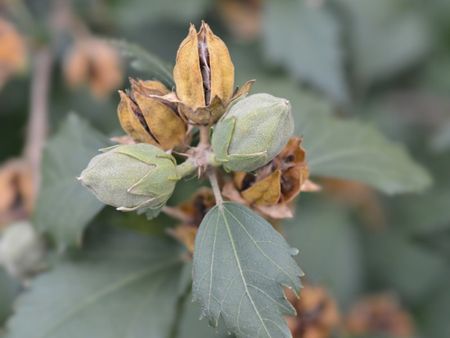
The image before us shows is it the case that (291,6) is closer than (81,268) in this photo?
No

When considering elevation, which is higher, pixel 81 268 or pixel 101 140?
pixel 101 140

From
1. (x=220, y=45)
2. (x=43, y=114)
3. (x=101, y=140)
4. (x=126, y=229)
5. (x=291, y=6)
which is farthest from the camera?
(x=291, y=6)

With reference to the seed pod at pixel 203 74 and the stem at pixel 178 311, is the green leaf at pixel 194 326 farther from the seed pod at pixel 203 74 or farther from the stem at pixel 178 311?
the seed pod at pixel 203 74

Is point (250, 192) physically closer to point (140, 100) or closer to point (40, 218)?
point (140, 100)

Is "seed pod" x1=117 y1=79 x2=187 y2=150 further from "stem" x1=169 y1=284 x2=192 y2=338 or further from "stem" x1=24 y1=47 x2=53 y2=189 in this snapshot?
"stem" x1=24 y1=47 x2=53 y2=189

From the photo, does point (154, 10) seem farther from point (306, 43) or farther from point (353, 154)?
point (353, 154)

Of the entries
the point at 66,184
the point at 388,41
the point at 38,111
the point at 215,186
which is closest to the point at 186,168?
the point at 215,186

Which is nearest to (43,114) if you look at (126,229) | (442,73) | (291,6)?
(126,229)

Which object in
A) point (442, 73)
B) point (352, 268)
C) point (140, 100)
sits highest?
point (140, 100)
